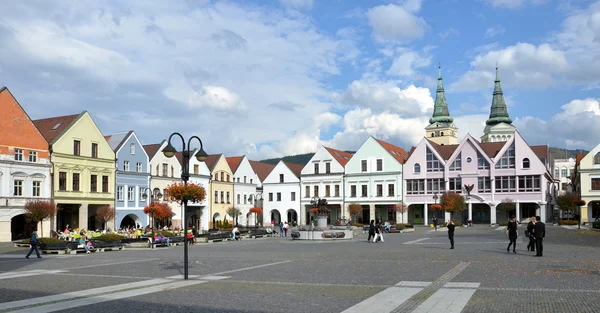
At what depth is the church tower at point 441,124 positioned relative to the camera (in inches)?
5103

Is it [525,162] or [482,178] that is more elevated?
[525,162]

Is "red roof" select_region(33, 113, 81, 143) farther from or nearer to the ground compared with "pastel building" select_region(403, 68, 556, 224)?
farther from the ground

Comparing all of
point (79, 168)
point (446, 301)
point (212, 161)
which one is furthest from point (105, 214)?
point (446, 301)

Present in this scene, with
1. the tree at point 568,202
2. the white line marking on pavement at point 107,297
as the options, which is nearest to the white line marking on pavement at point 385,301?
the white line marking on pavement at point 107,297

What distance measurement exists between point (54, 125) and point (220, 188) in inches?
990

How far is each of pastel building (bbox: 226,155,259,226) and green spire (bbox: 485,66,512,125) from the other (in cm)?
6854

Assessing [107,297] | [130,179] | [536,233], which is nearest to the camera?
[107,297]

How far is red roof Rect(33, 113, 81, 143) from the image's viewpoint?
49.9 meters

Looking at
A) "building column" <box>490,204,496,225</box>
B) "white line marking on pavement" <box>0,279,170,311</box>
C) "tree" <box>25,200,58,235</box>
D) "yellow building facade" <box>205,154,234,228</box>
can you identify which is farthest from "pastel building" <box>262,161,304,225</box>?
"white line marking on pavement" <box>0,279,170,311</box>

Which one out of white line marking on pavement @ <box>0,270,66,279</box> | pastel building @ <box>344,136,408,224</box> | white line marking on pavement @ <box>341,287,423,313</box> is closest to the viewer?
white line marking on pavement @ <box>341,287,423,313</box>

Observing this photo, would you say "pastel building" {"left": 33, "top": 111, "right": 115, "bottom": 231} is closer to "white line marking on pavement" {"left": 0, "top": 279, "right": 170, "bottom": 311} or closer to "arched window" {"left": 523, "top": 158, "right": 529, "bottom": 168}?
"white line marking on pavement" {"left": 0, "top": 279, "right": 170, "bottom": 311}

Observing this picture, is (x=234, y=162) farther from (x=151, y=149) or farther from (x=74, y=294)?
(x=74, y=294)

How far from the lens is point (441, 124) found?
431 ft

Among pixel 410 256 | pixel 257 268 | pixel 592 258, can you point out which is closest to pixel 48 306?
pixel 257 268
